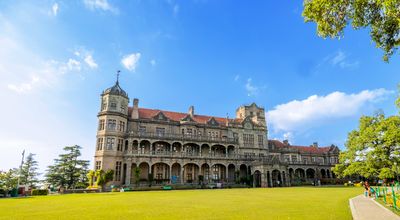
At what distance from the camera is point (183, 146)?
44.5 meters

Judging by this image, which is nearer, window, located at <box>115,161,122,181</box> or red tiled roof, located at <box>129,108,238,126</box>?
window, located at <box>115,161,122,181</box>

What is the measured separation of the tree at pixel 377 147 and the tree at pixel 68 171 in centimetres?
4685

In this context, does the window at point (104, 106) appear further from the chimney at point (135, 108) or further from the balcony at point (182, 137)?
the balcony at point (182, 137)

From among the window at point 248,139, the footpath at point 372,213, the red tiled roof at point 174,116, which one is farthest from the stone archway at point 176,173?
the footpath at point 372,213

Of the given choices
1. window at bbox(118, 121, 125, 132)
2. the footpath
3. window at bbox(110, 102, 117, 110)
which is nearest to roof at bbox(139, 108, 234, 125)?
window at bbox(118, 121, 125, 132)

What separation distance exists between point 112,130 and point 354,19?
36.2 meters

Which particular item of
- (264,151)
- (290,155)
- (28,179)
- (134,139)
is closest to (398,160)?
(264,151)

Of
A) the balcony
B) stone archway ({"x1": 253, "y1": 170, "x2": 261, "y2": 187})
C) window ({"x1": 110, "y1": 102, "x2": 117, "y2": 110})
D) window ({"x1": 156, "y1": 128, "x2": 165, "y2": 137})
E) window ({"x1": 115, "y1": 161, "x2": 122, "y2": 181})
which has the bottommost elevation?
stone archway ({"x1": 253, "y1": 170, "x2": 261, "y2": 187})

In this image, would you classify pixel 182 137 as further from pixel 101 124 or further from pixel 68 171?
pixel 68 171

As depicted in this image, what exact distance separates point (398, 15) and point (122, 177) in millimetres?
38068

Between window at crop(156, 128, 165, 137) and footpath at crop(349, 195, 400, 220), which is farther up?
window at crop(156, 128, 165, 137)

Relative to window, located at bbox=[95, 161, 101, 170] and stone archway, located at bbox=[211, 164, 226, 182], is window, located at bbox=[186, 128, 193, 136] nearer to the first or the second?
stone archway, located at bbox=[211, 164, 226, 182]

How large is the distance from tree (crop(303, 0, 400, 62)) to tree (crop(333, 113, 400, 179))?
26.5 m

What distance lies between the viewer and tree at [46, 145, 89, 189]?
45125mm
